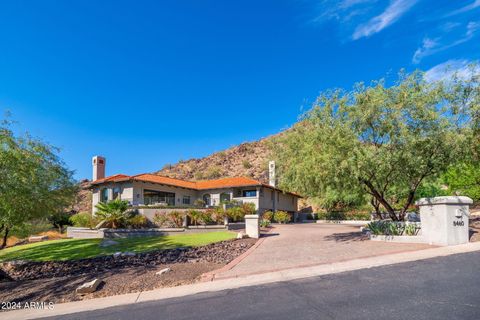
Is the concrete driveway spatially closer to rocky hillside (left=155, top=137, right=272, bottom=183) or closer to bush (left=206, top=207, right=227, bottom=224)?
bush (left=206, top=207, right=227, bottom=224)

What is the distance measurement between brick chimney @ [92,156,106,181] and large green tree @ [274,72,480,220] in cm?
2756

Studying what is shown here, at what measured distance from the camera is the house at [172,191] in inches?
1225

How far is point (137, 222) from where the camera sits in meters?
22.8

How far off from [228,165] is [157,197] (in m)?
Result: 37.2

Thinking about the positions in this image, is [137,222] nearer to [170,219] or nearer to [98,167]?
[170,219]

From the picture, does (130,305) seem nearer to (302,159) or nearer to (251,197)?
(302,159)

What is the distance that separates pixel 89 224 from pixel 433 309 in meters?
23.6

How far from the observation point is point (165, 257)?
13.4m

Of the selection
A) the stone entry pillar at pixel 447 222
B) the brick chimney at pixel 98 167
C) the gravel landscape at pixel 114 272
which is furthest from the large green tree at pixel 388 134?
the brick chimney at pixel 98 167

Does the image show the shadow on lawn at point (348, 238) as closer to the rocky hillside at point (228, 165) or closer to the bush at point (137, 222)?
the bush at point (137, 222)

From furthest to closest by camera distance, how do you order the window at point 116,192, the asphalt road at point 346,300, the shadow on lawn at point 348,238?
1. the window at point 116,192
2. the shadow on lawn at point 348,238
3. the asphalt road at point 346,300

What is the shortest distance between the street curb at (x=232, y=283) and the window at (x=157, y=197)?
25.1 m

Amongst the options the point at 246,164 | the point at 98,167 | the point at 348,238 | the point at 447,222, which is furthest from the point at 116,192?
the point at 246,164

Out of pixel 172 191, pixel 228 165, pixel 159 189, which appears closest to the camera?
pixel 159 189
